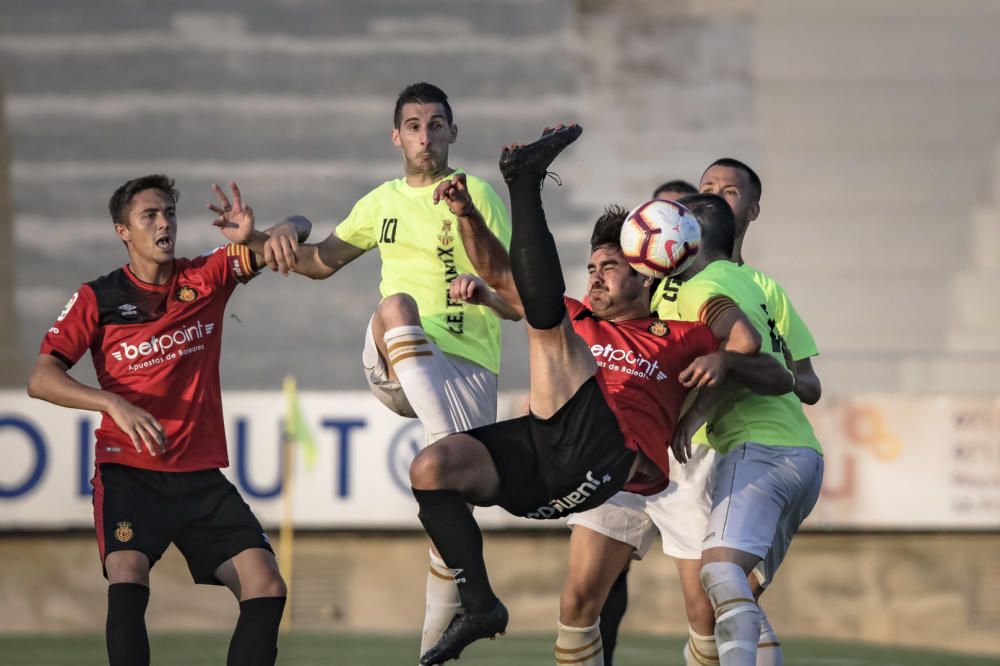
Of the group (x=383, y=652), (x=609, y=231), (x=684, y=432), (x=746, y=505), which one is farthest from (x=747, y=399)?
(x=383, y=652)

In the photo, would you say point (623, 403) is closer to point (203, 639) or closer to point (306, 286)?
point (203, 639)

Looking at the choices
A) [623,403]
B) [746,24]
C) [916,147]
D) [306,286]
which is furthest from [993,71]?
[623,403]

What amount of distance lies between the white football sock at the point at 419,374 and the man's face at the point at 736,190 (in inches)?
58.9

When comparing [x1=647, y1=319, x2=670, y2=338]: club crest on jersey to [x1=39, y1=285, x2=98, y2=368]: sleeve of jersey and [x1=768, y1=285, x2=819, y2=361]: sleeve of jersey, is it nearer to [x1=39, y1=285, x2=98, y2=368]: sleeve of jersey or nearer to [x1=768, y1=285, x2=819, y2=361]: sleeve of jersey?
[x1=768, y1=285, x2=819, y2=361]: sleeve of jersey

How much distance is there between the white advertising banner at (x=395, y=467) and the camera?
1130 cm

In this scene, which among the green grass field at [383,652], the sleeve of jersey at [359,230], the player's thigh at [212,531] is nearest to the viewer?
the player's thigh at [212,531]

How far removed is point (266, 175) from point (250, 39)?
4.05ft

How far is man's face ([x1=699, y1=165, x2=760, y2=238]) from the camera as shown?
6820 millimetres

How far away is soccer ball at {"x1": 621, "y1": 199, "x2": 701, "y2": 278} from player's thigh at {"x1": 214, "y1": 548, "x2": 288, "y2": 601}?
1.82 metres

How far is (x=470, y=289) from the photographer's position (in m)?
5.52

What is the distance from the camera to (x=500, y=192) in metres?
13.3

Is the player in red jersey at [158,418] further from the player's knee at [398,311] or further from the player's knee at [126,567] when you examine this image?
the player's knee at [398,311]

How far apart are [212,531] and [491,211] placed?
5.73 feet

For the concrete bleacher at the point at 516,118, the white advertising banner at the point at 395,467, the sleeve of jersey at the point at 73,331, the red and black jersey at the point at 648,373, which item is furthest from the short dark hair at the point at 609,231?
the concrete bleacher at the point at 516,118
